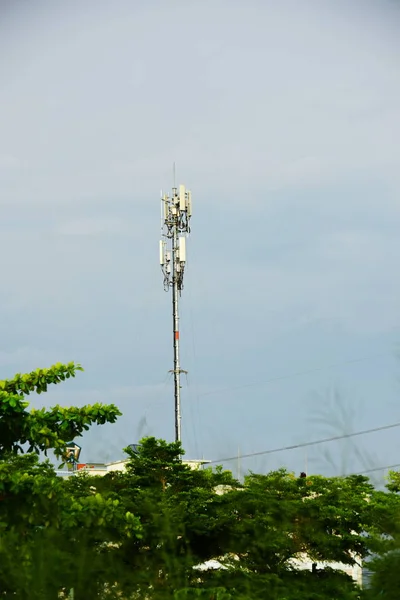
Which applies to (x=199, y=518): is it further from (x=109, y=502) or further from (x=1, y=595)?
(x=1, y=595)

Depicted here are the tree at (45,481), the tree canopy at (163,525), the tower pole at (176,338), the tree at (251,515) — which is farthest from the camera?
the tower pole at (176,338)

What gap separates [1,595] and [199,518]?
17442 mm

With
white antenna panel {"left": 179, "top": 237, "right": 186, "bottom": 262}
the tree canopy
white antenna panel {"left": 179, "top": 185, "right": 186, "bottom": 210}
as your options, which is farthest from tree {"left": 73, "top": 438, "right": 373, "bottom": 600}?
white antenna panel {"left": 179, "top": 185, "right": 186, "bottom": 210}

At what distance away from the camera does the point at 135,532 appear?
11.2 m

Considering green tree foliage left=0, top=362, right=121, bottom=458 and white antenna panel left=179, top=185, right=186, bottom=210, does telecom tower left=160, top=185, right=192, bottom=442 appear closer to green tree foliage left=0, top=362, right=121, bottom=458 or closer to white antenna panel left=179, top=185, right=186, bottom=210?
white antenna panel left=179, top=185, right=186, bottom=210

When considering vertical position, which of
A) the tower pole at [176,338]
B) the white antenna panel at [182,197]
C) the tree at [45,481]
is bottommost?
the tree at [45,481]

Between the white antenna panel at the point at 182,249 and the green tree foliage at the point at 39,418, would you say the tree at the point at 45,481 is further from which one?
the white antenna panel at the point at 182,249

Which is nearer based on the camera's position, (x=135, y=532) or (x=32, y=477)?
(x=32, y=477)

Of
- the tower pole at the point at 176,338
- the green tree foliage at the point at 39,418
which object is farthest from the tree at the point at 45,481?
the tower pole at the point at 176,338

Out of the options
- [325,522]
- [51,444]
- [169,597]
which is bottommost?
[169,597]

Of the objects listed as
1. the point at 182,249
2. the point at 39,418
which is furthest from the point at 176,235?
the point at 39,418

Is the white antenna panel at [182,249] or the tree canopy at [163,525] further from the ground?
the white antenna panel at [182,249]

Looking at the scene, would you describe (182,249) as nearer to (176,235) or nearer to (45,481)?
(176,235)

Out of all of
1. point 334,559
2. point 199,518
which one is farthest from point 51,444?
point 334,559
